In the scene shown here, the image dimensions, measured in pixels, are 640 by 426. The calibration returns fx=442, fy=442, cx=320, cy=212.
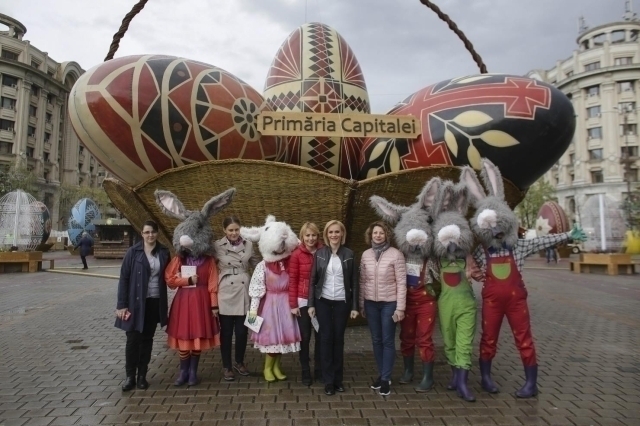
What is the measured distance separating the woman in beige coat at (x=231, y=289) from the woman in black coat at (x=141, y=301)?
0.52 metres

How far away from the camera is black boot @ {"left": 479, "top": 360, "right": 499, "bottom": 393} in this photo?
378 cm

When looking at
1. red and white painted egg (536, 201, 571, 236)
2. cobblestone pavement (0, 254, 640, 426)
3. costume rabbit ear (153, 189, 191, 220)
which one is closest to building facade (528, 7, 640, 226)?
red and white painted egg (536, 201, 571, 236)

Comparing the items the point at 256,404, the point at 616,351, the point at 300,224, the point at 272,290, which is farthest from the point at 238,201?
the point at 616,351

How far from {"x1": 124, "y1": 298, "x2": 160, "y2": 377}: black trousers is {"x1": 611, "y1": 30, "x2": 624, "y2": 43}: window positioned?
Answer: 62.9 m

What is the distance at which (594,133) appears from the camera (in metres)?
49.9

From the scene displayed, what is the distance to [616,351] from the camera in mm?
5211

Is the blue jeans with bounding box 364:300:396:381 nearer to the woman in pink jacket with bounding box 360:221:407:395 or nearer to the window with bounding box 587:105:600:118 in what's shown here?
the woman in pink jacket with bounding box 360:221:407:395

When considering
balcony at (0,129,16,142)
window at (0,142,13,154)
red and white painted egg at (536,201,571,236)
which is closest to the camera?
red and white painted egg at (536,201,571,236)

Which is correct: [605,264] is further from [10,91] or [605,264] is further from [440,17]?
[10,91]

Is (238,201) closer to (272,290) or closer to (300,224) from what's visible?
(300,224)

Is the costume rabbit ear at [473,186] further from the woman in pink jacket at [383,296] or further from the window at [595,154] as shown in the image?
the window at [595,154]

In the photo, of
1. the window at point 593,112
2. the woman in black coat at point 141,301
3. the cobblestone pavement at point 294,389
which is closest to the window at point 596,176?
the window at point 593,112

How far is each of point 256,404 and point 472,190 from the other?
103 inches

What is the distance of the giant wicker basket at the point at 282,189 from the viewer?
437 cm
